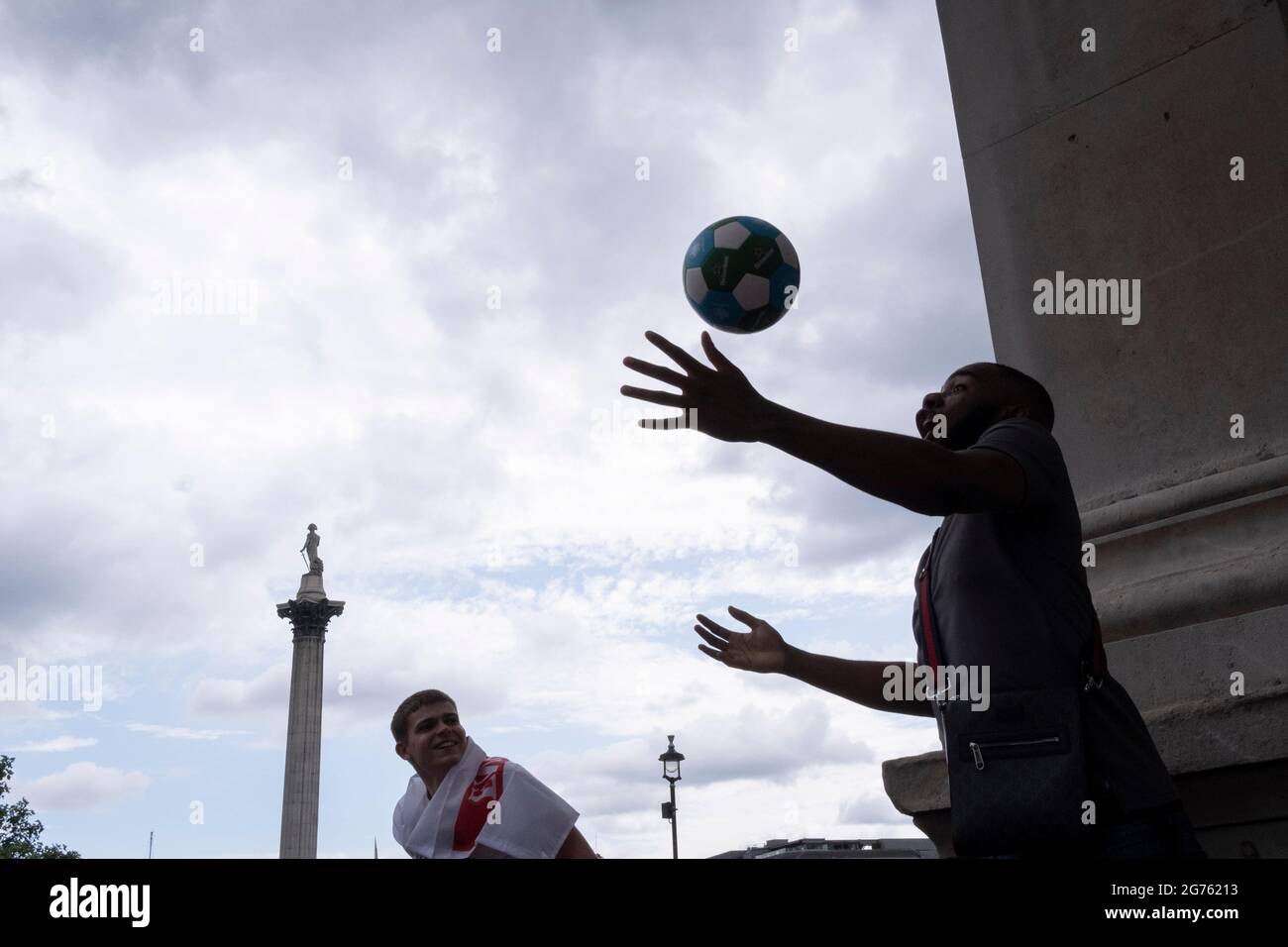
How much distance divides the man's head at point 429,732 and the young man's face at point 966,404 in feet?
10.9

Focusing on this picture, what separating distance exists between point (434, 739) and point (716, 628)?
7.45 ft

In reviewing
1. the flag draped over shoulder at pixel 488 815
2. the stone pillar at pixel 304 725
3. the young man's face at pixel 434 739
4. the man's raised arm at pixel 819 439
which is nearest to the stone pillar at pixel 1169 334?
the flag draped over shoulder at pixel 488 815

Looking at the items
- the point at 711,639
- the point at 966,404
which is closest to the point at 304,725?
the point at 711,639

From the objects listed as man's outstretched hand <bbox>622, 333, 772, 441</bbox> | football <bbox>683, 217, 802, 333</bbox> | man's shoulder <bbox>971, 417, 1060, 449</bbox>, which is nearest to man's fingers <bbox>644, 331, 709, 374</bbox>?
man's outstretched hand <bbox>622, 333, 772, 441</bbox>

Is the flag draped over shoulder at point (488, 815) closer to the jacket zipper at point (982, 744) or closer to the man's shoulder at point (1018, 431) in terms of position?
the jacket zipper at point (982, 744)

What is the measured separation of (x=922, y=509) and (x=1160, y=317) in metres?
2.61

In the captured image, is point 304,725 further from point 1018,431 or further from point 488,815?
point 1018,431

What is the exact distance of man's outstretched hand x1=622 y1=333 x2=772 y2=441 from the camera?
274 cm

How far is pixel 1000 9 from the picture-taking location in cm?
576

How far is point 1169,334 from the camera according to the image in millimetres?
4723

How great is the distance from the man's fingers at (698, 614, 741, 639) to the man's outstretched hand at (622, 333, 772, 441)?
152cm

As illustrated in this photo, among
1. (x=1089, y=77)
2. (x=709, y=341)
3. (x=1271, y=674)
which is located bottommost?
(x=1271, y=674)
